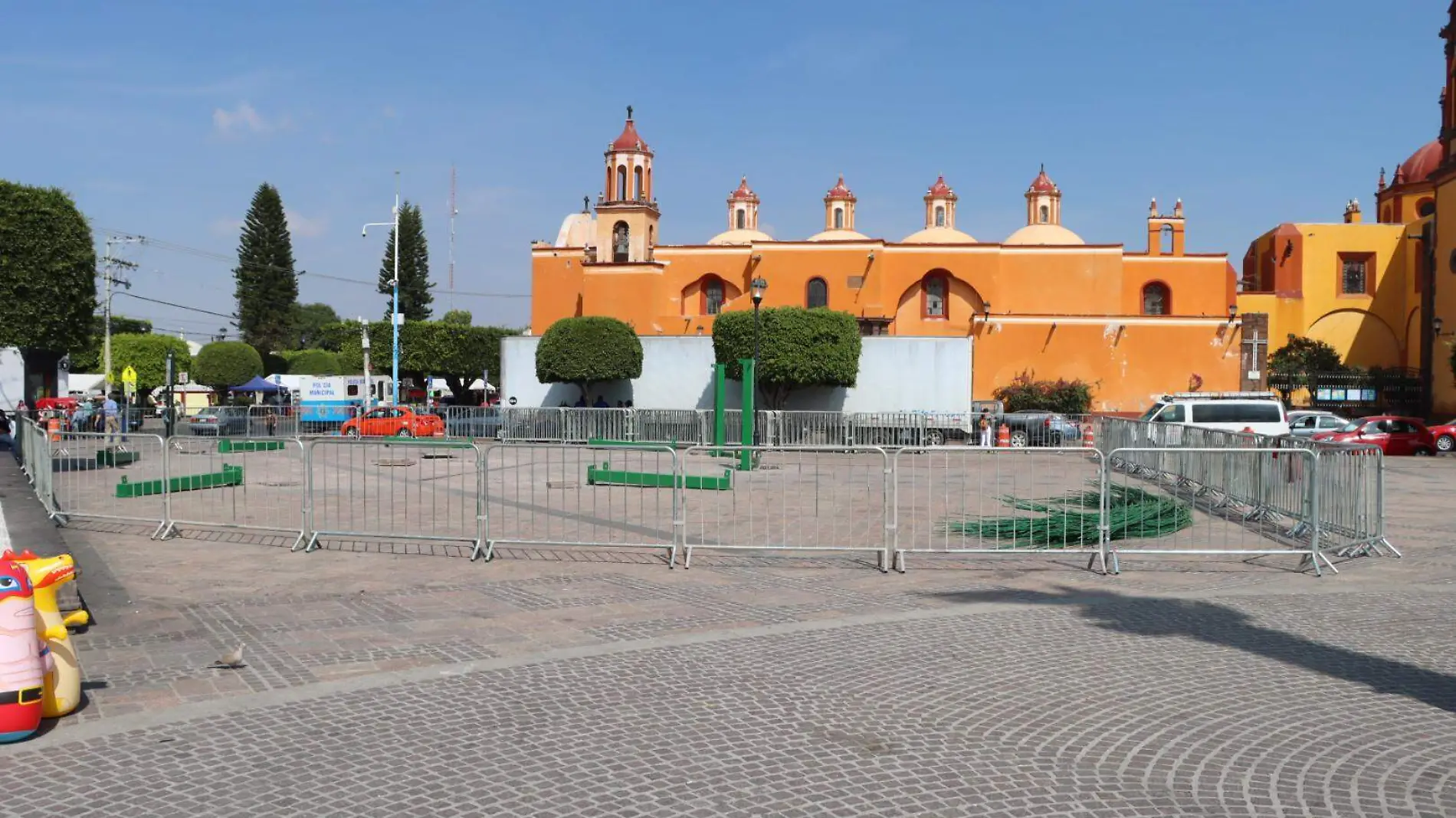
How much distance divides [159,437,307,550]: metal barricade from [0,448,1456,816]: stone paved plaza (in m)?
1.83

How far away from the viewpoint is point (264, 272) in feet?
247

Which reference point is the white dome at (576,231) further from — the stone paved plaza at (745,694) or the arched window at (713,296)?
the stone paved plaza at (745,694)

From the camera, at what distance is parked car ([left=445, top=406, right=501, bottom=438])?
3748 cm

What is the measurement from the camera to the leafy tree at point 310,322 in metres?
80.6

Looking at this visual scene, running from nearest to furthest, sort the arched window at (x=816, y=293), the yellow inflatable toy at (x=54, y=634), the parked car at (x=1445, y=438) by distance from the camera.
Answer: the yellow inflatable toy at (x=54, y=634), the parked car at (x=1445, y=438), the arched window at (x=816, y=293)

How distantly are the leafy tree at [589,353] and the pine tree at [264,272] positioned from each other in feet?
139

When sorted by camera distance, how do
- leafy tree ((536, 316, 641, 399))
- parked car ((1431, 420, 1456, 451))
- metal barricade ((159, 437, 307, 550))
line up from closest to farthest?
metal barricade ((159, 437, 307, 550))
parked car ((1431, 420, 1456, 451))
leafy tree ((536, 316, 641, 399))

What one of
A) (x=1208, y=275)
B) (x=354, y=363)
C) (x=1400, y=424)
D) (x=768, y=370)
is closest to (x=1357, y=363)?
(x=1208, y=275)

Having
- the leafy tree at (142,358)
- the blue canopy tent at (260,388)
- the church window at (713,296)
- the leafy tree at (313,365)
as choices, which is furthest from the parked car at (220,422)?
the leafy tree at (313,365)

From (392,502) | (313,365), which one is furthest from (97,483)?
(313,365)

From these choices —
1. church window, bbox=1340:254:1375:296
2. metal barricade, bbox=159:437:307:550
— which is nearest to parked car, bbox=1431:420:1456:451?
church window, bbox=1340:254:1375:296

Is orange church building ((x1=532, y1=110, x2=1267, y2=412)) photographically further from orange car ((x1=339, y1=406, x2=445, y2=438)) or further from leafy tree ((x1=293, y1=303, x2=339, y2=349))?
leafy tree ((x1=293, y1=303, x2=339, y2=349))

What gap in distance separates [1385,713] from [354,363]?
61.5 metres

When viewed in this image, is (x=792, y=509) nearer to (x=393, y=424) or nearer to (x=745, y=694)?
(x=745, y=694)
